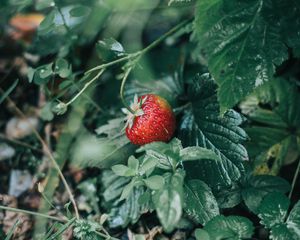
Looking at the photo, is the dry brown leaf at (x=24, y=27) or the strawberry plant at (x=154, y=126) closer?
the strawberry plant at (x=154, y=126)

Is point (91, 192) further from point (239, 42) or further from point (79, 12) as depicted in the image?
point (239, 42)

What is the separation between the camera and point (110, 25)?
6.98 feet

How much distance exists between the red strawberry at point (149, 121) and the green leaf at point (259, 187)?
308mm

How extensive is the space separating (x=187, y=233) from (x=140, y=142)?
1.22ft

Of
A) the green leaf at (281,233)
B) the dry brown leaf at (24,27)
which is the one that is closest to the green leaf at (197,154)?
the green leaf at (281,233)

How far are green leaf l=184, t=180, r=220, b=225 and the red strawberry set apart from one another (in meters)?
0.21

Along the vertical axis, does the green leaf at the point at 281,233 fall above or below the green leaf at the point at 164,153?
below

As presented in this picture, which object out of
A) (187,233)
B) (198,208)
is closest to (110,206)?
(187,233)

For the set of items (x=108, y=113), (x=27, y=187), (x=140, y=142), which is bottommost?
(x=27, y=187)

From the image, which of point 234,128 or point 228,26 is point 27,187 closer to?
point 234,128

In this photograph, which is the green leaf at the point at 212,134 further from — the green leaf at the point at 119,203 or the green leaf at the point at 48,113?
the green leaf at the point at 48,113

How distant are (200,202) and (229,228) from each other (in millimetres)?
119

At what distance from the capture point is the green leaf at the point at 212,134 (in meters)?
1.36

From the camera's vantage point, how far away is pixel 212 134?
1436 millimetres
